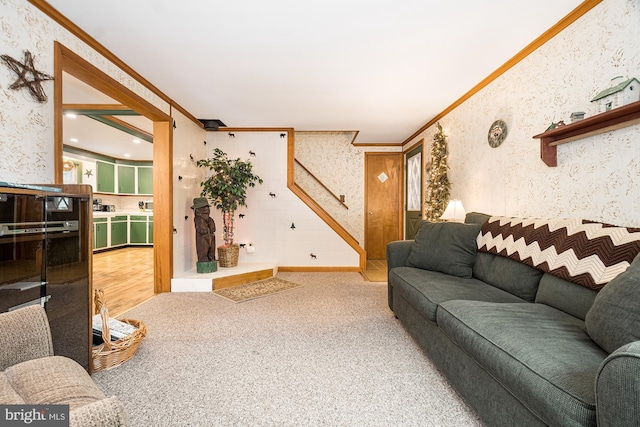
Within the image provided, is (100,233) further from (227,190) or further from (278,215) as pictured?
(278,215)

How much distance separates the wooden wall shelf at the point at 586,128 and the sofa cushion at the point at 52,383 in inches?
101

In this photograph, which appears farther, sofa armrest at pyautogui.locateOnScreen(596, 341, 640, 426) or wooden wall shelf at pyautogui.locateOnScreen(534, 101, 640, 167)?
wooden wall shelf at pyautogui.locateOnScreen(534, 101, 640, 167)

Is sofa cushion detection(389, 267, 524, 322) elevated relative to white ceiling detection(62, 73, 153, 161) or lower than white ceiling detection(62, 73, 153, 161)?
lower

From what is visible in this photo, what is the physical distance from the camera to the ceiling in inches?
74.8

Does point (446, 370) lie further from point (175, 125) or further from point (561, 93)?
point (175, 125)

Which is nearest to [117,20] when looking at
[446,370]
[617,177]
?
[446,370]

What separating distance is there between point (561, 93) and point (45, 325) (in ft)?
10.6

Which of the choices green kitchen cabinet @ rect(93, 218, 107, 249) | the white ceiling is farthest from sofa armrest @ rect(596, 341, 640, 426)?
green kitchen cabinet @ rect(93, 218, 107, 249)

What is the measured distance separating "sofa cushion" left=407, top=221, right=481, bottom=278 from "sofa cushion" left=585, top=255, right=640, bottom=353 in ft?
3.89

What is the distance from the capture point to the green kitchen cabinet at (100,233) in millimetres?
6391

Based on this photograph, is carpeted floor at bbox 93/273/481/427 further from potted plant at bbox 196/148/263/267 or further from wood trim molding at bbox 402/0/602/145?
wood trim molding at bbox 402/0/602/145

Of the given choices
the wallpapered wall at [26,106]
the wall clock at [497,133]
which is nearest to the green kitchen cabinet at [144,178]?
the wallpapered wall at [26,106]

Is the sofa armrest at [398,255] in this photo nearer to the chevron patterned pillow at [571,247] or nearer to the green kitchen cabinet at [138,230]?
the chevron patterned pillow at [571,247]

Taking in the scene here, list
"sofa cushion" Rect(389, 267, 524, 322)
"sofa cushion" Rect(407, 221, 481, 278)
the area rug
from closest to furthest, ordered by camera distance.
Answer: "sofa cushion" Rect(389, 267, 524, 322) → "sofa cushion" Rect(407, 221, 481, 278) → the area rug
